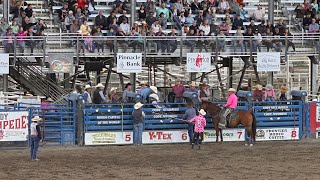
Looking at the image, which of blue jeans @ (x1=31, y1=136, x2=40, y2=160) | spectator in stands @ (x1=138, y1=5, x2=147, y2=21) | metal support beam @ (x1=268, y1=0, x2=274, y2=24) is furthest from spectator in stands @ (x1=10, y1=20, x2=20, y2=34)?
metal support beam @ (x1=268, y1=0, x2=274, y2=24)

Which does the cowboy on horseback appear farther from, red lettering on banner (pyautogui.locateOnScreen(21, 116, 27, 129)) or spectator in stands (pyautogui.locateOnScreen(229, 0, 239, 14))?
spectator in stands (pyautogui.locateOnScreen(229, 0, 239, 14))

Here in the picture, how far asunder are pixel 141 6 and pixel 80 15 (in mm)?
2581

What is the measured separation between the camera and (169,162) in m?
27.2

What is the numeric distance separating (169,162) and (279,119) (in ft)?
24.2

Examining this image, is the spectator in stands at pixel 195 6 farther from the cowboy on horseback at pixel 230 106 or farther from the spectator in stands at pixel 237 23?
the cowboy on horseback at pixel 230 106

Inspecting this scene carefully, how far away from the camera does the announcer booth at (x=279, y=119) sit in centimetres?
3341

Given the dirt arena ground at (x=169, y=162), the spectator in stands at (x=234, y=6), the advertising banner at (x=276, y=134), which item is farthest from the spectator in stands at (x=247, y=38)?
the dirt arena ground at (x=169, y=162)

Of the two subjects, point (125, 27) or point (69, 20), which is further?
point (125, 27)

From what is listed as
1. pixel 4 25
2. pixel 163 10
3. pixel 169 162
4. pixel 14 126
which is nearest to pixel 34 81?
pixel 4 25

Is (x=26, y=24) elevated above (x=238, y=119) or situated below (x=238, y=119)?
above

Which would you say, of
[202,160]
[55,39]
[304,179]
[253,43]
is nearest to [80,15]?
[55,39]

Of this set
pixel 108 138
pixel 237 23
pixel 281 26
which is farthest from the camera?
pixel 237 23

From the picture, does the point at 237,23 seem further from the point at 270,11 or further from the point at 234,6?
the point at 234,6

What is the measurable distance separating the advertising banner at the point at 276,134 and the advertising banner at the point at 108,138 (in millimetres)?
4229
